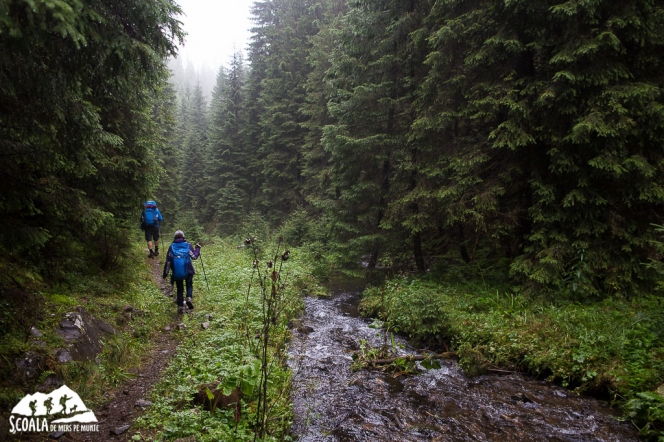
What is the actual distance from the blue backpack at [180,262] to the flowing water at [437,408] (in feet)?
11.9

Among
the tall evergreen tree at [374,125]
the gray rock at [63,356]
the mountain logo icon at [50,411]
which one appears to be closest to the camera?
the mountain logo icon at [50,411]

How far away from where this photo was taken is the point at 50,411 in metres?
3.96

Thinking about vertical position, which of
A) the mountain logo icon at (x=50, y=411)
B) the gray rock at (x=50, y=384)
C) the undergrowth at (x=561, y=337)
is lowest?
the undergrowth at (x=561, y=337)

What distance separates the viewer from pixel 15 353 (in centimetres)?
427

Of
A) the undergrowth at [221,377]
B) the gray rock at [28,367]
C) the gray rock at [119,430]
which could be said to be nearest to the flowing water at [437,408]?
the undergrowth at [221,377]

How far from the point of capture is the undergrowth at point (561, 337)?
18.1 feet

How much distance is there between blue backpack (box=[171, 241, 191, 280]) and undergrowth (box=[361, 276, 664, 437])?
18.9 ft

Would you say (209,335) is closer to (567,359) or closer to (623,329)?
(567,359)

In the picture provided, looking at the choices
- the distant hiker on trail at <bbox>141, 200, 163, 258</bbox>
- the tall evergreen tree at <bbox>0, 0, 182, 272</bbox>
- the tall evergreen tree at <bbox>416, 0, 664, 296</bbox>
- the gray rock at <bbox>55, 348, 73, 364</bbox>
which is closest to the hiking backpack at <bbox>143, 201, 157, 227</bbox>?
the distant hiker on trail at <bbox>141, 200, 163, 258</bbox>

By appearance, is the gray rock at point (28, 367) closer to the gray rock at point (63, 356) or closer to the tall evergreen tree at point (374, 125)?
the gray rock at point (63, 356)

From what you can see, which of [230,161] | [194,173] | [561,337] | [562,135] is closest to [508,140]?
[562,135]

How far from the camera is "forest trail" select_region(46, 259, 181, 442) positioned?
158 inches

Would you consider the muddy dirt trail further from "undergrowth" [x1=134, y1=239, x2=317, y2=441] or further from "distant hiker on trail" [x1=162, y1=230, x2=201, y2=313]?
"distant hiker on trail" [x1=162, y1=230, x2=201, y2=313]

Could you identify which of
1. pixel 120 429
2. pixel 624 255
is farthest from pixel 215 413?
pixel 624 255
